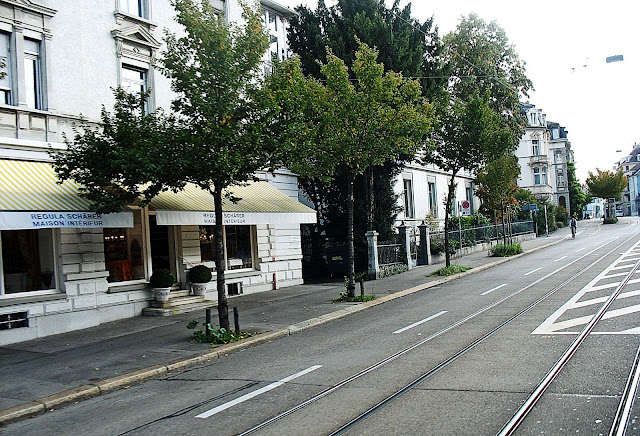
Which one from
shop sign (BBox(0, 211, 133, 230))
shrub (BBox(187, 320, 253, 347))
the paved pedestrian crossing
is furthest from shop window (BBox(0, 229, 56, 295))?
the paved pedestrian crossing

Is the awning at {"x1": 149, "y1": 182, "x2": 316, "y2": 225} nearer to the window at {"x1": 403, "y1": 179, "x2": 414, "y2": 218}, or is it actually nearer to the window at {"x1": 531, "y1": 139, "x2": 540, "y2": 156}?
the window at {"x1": 403, "y1": 179, "x2": 414, "y2": 218}

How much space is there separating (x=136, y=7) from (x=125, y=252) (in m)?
7.64

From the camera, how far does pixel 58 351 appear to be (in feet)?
40.5

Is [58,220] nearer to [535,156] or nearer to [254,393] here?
[254,393]

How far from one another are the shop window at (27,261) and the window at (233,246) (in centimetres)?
545

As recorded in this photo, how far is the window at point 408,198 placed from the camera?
35094 mm

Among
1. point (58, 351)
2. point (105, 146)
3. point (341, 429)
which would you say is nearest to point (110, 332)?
point (58, 351)

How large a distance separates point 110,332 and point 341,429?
995cm

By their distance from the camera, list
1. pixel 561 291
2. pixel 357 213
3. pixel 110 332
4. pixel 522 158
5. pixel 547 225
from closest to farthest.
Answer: pixel 110 332 → pixel 561 291 → pixel 357 213 → pixel 547 225 → pixel 522 158

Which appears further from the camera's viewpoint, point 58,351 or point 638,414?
point 58,351

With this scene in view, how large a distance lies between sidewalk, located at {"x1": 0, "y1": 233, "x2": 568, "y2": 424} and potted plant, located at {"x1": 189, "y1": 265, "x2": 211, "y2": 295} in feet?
3.61

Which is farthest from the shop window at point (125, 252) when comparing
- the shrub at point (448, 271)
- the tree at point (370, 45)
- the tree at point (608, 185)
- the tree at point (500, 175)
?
the tree at point (608, 185)

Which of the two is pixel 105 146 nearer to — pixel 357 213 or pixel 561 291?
pixel 561 291

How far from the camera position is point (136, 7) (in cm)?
1817
